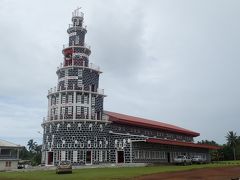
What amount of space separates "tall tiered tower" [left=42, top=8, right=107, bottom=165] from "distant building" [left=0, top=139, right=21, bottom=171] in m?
5.28

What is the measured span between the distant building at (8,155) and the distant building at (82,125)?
5.10 m

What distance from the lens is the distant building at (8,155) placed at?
55125 millimetres

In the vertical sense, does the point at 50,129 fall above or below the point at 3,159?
above

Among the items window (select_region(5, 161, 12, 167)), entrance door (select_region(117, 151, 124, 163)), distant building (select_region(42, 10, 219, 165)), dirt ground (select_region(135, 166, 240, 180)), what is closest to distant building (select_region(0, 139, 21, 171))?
window (select_region(5, 161, 12, 167))

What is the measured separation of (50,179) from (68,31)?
3635cm

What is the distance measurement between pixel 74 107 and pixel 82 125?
3171 millimetres

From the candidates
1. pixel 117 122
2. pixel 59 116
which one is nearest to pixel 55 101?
pixel 59 116

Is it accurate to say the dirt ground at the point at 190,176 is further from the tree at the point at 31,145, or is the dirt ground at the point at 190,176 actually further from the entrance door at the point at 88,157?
the tree at the point at 31,145

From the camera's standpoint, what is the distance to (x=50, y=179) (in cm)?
2850

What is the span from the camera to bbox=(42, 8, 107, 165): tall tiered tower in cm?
5325

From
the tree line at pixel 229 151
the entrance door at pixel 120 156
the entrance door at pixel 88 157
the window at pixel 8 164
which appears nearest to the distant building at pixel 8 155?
the window at pixel 8 164

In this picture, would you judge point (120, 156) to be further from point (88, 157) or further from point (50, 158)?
point (50, 158)

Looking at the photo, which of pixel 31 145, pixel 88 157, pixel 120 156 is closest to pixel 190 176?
pixel 88 157

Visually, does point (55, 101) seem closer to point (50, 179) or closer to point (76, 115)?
point (76, 115)
